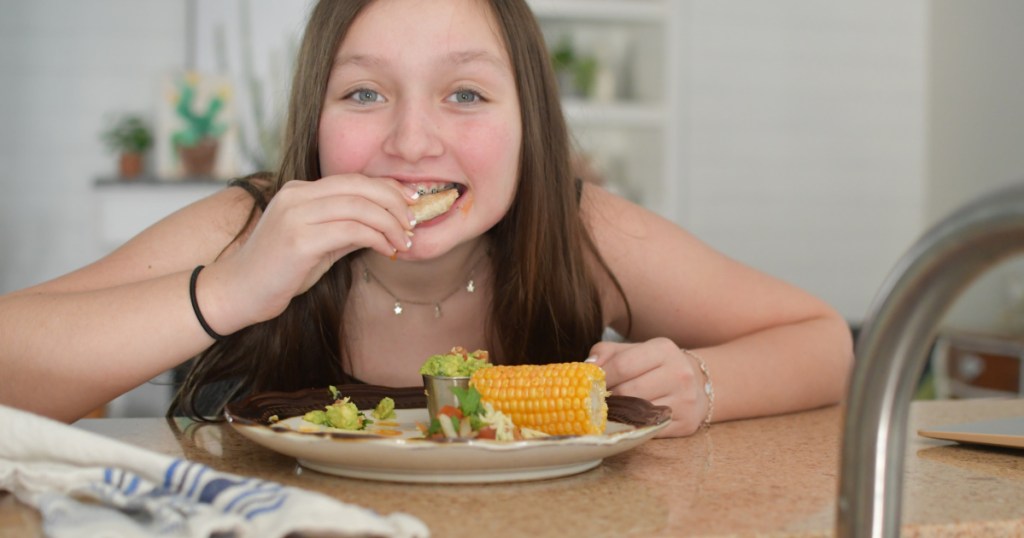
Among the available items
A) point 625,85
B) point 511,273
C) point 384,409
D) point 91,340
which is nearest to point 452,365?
point 384,409

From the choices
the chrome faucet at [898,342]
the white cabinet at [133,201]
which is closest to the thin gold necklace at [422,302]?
the chrome faucet at [898,342]

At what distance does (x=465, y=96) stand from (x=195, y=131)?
364cm

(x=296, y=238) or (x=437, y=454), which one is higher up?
(x=296, y=238)

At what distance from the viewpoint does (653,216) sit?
71.2 inches

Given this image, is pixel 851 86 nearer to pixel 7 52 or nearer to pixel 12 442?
pixel 7 52

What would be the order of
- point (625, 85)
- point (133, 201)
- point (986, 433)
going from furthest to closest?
1. point (625, 85)
2. point (133, 201)
3. point (986, 433)

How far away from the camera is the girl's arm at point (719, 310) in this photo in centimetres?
152

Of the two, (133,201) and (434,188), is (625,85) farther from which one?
(434,188)

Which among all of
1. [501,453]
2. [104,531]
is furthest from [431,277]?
[104,531]

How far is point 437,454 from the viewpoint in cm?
90

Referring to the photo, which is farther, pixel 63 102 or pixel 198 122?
pixel 63 102

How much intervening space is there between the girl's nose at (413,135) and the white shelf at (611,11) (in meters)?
3.71

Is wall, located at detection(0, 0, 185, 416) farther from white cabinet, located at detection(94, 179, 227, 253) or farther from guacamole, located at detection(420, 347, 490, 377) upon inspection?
guacamole, located at detection(420, 347, 490, 377)

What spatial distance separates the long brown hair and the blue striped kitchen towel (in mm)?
629
